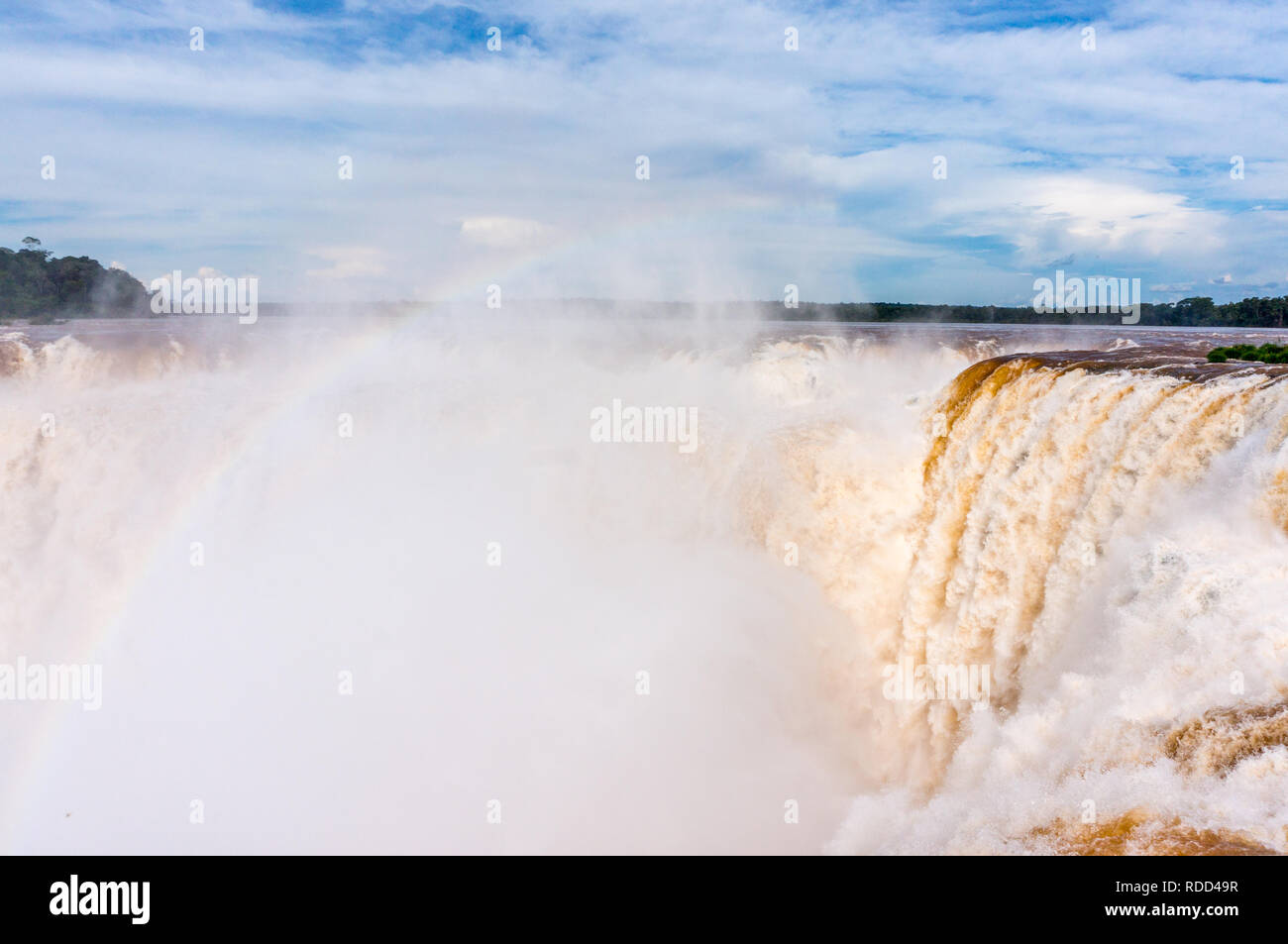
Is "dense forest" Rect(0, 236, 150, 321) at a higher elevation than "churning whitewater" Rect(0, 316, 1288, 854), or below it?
higher

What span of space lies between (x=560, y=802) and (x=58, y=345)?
34.1m

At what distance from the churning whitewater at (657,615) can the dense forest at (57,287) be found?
4233 centimetres

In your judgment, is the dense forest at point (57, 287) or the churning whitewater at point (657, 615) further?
the dense forest at point (57, 287)

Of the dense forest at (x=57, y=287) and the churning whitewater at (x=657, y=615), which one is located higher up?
the dense forest at (x=57, y=287)

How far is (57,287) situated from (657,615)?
64474mm

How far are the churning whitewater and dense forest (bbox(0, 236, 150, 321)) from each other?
42330 mm

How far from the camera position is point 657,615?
14852 millimetres

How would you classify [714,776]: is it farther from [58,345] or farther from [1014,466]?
[58,345]

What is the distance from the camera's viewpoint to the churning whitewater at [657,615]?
6.57m

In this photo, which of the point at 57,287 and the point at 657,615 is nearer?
the point at 657,615

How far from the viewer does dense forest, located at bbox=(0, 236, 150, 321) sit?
55.2 meters

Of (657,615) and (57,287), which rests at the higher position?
(57,287)

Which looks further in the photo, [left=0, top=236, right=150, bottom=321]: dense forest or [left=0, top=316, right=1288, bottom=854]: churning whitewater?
[left=0, top=236, right=150, bottom=321]: dense forest
